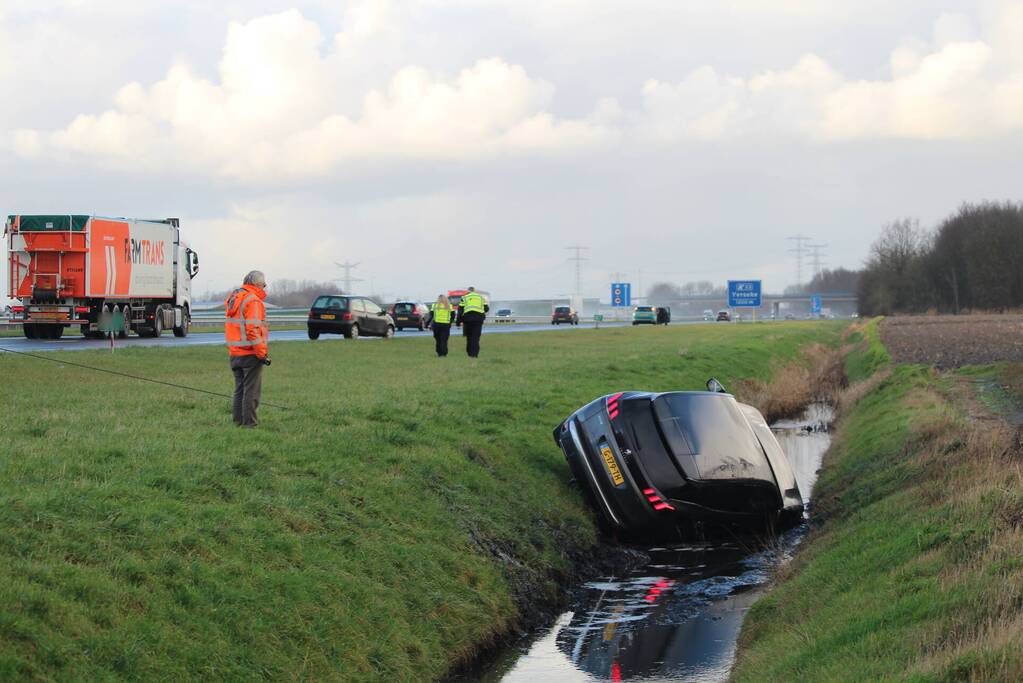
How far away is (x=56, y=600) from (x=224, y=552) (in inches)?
80.9

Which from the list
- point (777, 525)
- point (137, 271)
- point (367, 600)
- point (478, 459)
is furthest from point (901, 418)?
point (137, 271)

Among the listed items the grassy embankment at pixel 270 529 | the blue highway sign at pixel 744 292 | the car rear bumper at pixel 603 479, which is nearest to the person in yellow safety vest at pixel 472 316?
the grassy embankment at pixel 270 529

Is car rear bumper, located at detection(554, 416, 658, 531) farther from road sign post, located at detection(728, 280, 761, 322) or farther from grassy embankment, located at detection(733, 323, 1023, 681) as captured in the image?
road sign post, located at detection(728, 280, 761, 322)

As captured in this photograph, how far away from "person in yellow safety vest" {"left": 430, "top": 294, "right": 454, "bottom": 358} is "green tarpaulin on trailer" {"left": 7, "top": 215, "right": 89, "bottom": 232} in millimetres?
12884

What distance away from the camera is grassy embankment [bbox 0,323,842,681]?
780cm

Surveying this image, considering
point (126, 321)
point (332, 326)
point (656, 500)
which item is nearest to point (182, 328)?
point (126, 321)

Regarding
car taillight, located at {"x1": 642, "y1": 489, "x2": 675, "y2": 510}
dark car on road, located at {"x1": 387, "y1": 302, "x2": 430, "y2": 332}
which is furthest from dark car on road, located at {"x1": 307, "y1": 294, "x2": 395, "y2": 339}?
car taillight, located at {"x1": 642, "y1": 489, "x2": 675, "y2": 510}

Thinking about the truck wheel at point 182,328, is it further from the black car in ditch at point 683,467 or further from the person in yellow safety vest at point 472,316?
the black car in ditch at point 683,467

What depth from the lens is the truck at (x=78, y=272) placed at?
3809 centimetres

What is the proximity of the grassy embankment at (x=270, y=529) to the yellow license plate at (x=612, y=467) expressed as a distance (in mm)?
930

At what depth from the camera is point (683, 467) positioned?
1437 centimetres

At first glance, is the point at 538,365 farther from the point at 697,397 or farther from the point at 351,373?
the point at 697,397

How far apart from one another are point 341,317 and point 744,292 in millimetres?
69774

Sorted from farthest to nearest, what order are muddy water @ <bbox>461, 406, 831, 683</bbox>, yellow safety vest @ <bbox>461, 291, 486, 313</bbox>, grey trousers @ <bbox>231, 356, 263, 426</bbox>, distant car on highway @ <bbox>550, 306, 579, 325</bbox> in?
distant car on highway @ <bbox>550, 306, 579, 325</bbox>
yellow safety vest @ <bbox>461, 291, 486, 313</bbox>
grey trousers @ <bbox>231, 356, 263, 426</bbox>
muddy water @ <bbox>461, 406, 831, 683</bbox>
